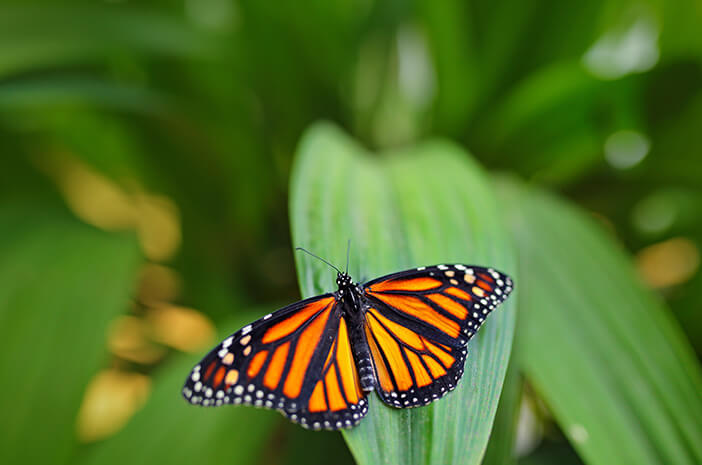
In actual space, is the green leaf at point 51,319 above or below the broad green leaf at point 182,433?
above

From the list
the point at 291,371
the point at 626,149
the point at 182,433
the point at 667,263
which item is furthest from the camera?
the point at 667,263

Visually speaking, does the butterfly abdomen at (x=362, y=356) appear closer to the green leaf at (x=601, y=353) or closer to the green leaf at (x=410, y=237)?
the green leaf at (x=410, y=237)

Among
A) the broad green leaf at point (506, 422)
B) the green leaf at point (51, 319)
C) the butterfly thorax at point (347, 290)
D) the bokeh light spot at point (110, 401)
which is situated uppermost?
the bokeh light spot at point (110, 401)

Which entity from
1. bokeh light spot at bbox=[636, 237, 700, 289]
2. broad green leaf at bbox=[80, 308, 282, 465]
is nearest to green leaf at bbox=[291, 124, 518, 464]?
broad green leaf at bbox=[80, 308, 282, 465]

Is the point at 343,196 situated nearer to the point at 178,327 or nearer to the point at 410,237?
the point at 410,237

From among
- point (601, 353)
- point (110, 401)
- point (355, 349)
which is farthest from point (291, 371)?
point (110, 401)

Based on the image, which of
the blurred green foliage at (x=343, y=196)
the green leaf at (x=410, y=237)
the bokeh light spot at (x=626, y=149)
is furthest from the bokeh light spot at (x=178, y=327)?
the bokeh light spot at (x=626, y=149)
